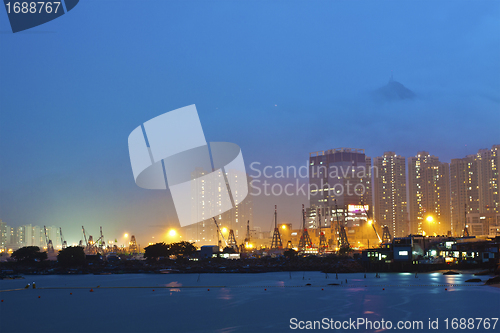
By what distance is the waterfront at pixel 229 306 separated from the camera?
34500 mm

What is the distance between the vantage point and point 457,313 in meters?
36.7

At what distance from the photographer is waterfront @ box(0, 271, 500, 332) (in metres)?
34.5

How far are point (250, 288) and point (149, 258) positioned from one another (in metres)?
67.9

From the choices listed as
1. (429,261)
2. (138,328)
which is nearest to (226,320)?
(138,328)

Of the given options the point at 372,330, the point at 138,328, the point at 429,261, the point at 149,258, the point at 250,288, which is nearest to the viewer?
the point at 372,330

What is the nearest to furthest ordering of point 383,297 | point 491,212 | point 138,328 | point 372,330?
point 372,330 → point 138,328 → point 383,297 → point 491,212

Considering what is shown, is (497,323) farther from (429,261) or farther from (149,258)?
(149,258)

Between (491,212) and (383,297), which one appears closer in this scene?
(383,297)

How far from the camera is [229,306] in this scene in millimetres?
42594
